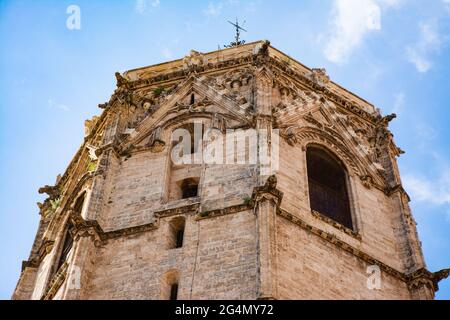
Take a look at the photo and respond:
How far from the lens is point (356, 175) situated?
1053 inches

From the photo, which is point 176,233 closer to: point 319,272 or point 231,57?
point 319,272

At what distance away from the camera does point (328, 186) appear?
85.5 ft

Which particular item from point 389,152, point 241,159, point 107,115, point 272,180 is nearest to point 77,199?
point 107,115

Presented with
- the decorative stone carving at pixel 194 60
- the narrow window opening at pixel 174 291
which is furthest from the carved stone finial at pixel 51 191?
the narrow window opening at pixel 174 291

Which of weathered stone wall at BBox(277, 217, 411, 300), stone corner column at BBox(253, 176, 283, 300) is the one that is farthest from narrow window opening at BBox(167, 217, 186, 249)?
weathered stone wall at BBox(277, 217, 411, 300)

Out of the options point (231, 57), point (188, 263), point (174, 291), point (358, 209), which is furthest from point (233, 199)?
point (231, 57)

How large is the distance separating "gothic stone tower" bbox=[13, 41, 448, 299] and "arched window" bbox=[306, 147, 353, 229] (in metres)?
0.04

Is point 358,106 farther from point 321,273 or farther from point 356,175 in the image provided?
point 321,273

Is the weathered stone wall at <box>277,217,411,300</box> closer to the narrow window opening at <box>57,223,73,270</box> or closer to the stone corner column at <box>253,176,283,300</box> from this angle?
the stone corner column at <box>253,176,283,300</box>

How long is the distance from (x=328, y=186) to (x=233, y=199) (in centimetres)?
413

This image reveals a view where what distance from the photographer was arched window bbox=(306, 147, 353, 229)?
81.5 ft

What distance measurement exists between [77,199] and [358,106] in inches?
384

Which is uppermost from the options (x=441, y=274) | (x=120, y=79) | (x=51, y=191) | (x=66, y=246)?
(x=120, y=79)

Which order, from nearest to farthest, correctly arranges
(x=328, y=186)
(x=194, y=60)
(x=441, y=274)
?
(x=441, y=274) < (x=328, y=186) < (x=194, y=60)
